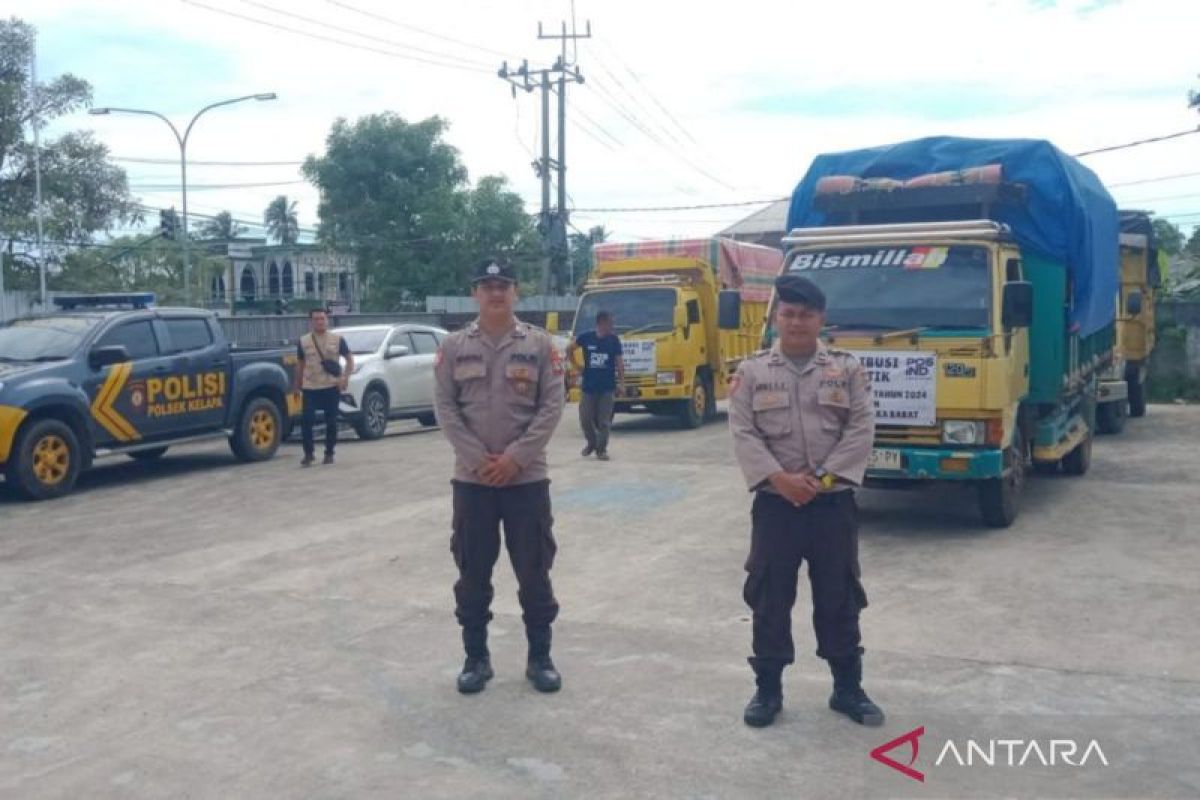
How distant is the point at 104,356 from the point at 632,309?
330 inches

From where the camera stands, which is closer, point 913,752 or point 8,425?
point 913,752

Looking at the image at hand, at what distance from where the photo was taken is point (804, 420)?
17.6 ft

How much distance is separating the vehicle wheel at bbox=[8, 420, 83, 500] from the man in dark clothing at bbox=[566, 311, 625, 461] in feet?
18.4

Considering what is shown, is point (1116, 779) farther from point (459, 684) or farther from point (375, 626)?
point (375, 626)

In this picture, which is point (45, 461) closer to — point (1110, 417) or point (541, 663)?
point (541, 663)

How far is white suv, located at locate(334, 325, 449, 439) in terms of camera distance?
18.1 metres

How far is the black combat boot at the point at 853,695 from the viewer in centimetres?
541

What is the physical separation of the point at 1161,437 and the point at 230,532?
496 inches

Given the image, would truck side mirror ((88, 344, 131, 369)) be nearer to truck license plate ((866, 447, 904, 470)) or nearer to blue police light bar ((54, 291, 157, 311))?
blue police light bar ((54, 291, 157, 311))

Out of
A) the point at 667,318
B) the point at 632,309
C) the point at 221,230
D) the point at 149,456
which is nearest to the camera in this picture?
the point at 149,456

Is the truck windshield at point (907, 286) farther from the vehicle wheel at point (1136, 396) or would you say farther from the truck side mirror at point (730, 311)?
the vehicle wheel at point (1136, 396)

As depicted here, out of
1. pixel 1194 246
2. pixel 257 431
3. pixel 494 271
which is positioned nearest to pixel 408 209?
pixel 1194 246

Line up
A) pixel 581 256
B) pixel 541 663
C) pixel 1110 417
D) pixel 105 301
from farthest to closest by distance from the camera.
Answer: pixel 581 256, pixel 1110 417, pixel 105 301, pixel 541 663

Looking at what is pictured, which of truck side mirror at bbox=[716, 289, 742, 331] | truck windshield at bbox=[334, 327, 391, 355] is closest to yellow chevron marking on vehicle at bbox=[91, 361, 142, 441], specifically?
truck windshield at bbox=[334, 327, 391, 355]
